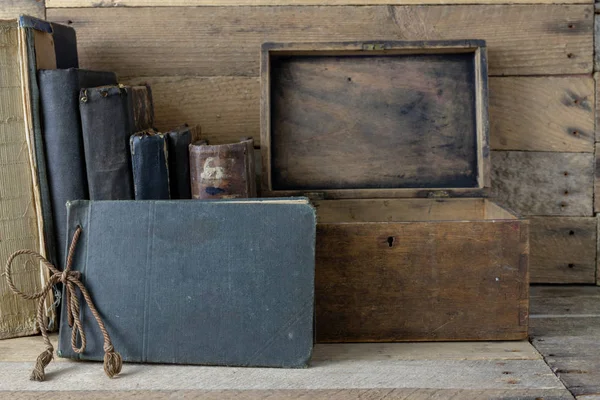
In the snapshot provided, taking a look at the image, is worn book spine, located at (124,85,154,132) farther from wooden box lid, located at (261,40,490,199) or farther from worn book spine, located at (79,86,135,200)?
wooden box lid, located at (261,40,490,199)

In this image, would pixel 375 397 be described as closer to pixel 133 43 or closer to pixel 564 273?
pixel 564 273

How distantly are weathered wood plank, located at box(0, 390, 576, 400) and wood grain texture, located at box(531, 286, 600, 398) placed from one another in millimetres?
78

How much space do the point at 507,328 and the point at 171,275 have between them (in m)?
0.60

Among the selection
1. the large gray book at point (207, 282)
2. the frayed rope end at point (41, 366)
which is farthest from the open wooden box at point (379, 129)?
the frayed rope end at point (41, 366)

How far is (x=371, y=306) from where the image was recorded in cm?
124

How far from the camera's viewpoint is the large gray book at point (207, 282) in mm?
1133

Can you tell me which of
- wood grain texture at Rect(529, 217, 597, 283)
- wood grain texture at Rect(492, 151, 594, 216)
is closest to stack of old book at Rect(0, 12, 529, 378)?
wood grain texture at Rect(492, 151, 594, 216)

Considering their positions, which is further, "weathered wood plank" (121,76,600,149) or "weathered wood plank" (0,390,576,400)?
"weathered wood plank" (121,76,600,149)

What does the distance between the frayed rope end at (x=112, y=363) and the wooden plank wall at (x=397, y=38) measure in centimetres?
64

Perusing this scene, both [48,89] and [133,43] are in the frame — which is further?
[133,43]

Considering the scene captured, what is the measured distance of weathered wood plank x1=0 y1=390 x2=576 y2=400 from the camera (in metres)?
1.03

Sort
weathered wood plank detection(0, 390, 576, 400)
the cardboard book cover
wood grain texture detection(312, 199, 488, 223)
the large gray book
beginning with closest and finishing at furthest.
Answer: weathered wood plank detection(0, 390, 576, 400) → the large gray book → the cardboard book cover → wood grain texture detection(312, 199, 488, 223)

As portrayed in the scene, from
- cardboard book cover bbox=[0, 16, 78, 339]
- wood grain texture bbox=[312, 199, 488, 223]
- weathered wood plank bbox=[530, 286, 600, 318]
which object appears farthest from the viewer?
wood grain texture bbox=[312, 199, 488, 223]

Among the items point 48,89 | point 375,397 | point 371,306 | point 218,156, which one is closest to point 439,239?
point 371,306
